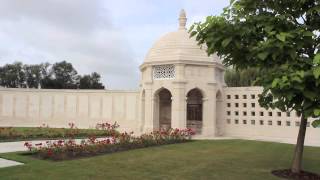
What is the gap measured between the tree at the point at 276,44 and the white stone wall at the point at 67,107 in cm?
2062

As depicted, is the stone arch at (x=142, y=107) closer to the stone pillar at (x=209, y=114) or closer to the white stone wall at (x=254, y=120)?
the stone pillar at (x=209, y=114)

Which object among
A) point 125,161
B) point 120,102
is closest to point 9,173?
point 125,161

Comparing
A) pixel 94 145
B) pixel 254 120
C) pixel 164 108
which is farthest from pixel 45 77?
pixel 94 145

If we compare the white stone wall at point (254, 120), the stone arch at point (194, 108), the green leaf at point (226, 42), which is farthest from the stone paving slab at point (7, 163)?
the stone arch at point (194, 108)

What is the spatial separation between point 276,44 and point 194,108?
19838 mm

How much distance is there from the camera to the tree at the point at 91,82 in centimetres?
5484

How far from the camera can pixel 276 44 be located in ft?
24.7

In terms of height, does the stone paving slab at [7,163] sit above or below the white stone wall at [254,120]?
below

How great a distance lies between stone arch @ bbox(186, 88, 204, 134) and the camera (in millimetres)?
26742

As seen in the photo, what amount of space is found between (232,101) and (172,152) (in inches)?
468

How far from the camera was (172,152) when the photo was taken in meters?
14.9

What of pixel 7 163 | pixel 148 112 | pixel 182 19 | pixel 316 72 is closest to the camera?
A: pixel 316 72

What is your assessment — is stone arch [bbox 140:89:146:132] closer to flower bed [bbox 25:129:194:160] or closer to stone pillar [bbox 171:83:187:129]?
stone pillar [bbox 171:83:187:129]

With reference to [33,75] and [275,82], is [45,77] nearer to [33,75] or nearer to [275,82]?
[33,75]
